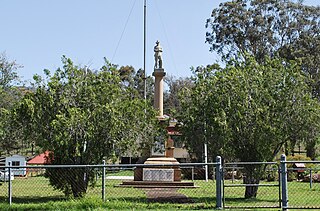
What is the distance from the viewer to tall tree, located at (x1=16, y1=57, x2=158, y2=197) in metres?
16.2

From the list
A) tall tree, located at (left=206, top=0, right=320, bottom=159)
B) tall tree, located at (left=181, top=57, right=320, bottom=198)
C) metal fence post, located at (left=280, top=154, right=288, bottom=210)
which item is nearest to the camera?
metal fence post, located at (left=280, top=154, right=288, bottom=210)

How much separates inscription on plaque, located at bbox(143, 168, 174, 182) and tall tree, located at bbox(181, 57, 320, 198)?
676cm

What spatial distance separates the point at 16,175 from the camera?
32.1 metres

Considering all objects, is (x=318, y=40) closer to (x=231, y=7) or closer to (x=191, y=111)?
(x=231, y=7)

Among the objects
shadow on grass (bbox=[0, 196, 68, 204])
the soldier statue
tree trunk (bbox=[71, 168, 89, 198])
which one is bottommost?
shadow on grass (bbox=[0, 196, 68, 204])

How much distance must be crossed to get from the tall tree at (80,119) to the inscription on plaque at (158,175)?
288 inches

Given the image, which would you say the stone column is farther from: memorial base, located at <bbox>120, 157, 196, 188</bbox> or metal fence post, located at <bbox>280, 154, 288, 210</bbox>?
metal fence post, located at <bbox>280, 154, 288, 210</bbox>

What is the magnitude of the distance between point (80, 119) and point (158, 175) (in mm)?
9439

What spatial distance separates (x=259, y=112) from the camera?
1697cm

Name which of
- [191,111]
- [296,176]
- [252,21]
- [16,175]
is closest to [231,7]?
[252,21]

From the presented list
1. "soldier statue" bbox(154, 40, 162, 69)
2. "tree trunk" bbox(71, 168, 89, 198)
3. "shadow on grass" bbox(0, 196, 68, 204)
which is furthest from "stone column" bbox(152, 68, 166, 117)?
"tree trunk" bbox(71, 168, 89, 198)

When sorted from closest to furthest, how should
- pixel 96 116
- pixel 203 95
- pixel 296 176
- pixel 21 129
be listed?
pixel 96 116
pixel 21 129
pixel 203 95
pixel 296 176

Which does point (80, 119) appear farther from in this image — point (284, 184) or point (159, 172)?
point (159, 172)

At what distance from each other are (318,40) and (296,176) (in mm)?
19049
